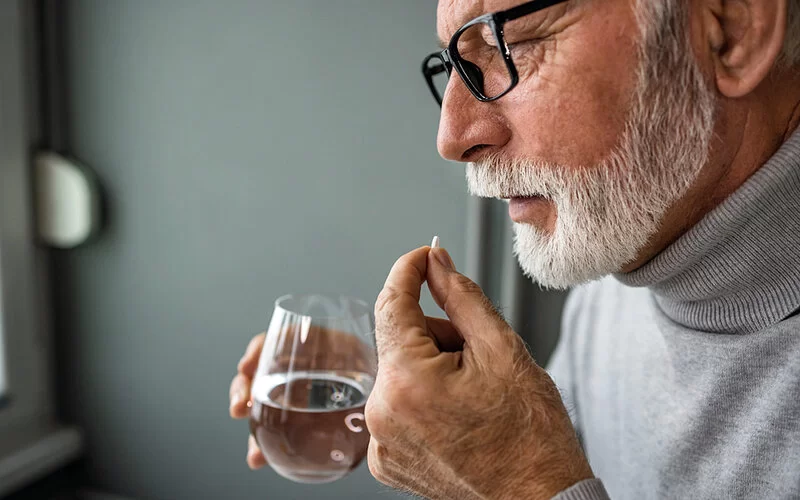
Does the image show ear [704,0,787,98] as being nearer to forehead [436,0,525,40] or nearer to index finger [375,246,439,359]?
forehead [436,0,525,40]

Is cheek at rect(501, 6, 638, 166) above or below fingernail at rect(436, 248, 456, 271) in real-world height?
above

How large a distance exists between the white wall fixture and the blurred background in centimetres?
2

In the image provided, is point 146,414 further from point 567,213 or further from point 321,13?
point 567,213

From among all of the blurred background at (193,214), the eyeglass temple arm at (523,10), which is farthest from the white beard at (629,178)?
the blurred background at (193,214)

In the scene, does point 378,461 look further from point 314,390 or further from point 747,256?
point 747,256

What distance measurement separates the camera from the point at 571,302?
1.26 metres

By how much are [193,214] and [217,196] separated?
0.08 m

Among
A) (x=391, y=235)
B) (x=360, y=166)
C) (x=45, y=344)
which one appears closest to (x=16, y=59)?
(x=45, y=344)

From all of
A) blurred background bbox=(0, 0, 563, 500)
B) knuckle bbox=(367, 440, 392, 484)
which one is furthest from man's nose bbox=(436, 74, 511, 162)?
blurred background bbox=(0, 0, 563, 500)

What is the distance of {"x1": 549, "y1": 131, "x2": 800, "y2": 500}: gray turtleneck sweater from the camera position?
2.43ft

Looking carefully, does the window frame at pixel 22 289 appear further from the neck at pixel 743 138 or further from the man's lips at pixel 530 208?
the neck at pixel 743 138

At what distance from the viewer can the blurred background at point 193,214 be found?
1.39m

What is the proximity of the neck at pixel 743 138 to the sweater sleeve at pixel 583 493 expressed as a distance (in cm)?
31

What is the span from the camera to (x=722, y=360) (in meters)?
0.82
